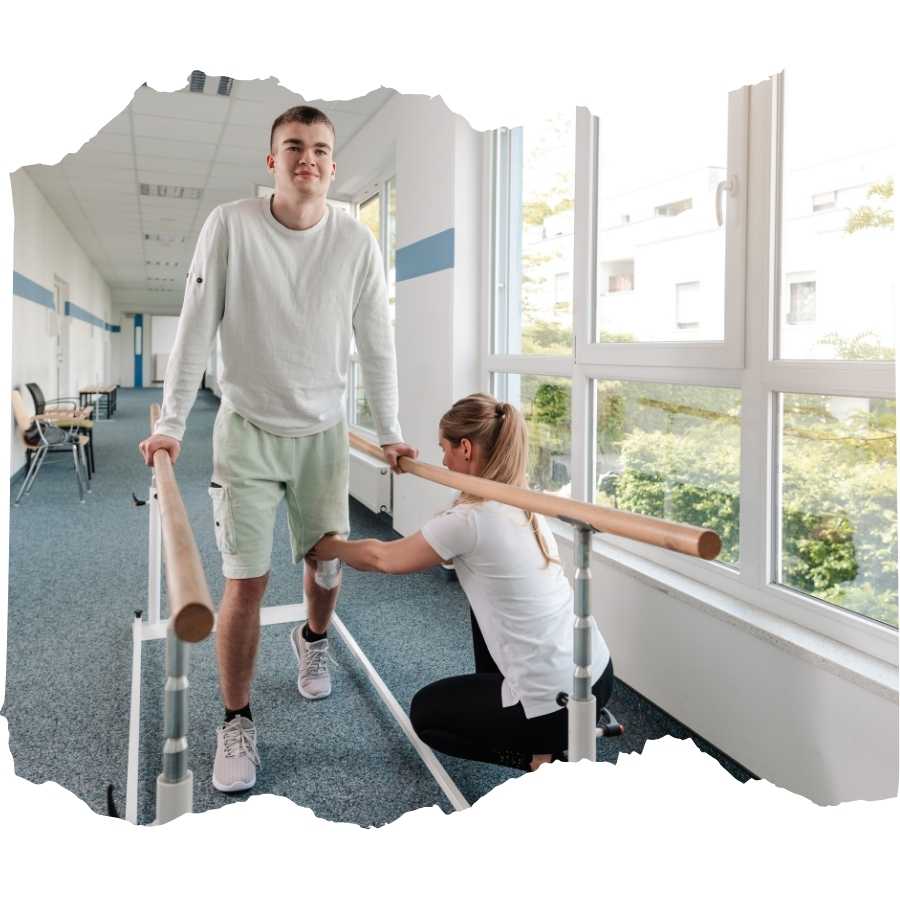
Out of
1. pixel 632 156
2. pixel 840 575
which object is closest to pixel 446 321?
pixel 632 156

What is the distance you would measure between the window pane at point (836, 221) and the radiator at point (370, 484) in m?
3.08

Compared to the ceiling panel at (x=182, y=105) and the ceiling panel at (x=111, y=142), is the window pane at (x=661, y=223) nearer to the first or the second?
the ceiling panel at (x=182, y=105)

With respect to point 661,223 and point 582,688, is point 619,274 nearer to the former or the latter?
point 661,223

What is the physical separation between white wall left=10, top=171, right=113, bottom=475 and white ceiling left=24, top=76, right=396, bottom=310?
23 cm

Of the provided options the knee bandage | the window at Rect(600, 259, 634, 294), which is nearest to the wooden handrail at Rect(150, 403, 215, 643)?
the knee bandage

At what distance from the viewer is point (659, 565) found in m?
2.73

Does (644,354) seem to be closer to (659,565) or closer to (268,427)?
(659,565)

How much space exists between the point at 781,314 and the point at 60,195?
887 centimetres

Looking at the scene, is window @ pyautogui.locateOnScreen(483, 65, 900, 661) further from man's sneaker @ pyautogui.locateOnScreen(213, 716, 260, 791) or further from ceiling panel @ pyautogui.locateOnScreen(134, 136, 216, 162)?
ceiling panel @ pyautogui.locateOnScreen(134, 136, 216, 162)

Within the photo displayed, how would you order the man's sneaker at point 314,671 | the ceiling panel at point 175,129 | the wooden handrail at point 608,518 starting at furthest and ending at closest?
the ceiling panel at point 175,129 → the man's sneaker at point 314,671 → the wooden handrail at point 608,518

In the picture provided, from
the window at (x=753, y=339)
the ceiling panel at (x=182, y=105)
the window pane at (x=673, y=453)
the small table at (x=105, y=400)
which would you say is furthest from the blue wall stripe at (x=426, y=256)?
the small table at (x=105, y=400)

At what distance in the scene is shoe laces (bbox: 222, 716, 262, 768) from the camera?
217 centimetres

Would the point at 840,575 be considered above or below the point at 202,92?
below

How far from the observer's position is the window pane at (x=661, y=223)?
2.50 m
